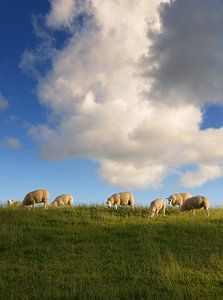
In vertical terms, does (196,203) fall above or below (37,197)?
below

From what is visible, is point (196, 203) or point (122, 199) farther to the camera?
point (122, 199)

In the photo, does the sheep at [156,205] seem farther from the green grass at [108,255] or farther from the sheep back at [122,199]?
the sheep back at [122,199]

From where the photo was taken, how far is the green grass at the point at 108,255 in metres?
16.6

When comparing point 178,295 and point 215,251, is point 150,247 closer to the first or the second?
point 215,251

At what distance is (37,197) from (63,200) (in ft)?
15.4

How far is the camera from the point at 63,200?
135 ft

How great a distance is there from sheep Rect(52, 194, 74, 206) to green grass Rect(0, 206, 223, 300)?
6076 millimetres

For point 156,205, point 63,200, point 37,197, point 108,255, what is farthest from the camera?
point 63,200

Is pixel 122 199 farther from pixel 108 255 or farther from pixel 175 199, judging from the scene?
pixel 108 255

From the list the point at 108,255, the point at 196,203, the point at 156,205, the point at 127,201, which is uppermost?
the point at 127,201

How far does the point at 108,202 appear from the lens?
38031 millimetres

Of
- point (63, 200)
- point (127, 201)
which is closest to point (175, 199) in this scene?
point (127, 201)

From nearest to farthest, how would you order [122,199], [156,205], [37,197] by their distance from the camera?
[156,205] < [37,197] < [122,199]

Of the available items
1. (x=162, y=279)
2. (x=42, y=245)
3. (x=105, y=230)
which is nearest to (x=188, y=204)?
(x=105, y=230)
